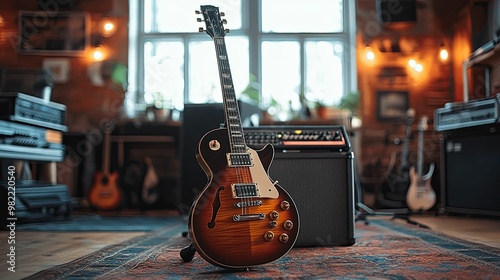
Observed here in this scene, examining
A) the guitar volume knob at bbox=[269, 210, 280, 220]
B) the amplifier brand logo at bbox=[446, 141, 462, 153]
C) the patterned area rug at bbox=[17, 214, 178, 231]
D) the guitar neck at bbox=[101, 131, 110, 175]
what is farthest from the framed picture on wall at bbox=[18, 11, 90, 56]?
the guitar volume knob at bbox=[269, 210, 280, 220]

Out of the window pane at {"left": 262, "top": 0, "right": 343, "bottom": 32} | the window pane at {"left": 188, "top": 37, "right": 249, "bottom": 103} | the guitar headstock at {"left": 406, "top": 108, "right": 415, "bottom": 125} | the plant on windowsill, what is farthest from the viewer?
the window pane at {"left": 262, "top": 0, "right": 343, "bottom": 32}

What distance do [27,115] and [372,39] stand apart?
3513 millimetres

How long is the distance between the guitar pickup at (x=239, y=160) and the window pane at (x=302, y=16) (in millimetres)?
4323

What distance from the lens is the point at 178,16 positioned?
20.7 feet

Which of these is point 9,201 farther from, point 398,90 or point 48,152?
point 398,90

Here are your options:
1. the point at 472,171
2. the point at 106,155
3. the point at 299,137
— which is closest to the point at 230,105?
the point at 299,137

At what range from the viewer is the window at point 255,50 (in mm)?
6102

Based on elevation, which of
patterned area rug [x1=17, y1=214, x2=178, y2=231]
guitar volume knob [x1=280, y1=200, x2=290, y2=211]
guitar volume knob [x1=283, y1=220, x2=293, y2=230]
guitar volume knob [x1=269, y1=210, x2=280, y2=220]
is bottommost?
patterned area rug [x1=17, y1=214, x2=178, y2=231]

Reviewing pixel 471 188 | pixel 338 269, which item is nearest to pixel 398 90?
pixel 471 188

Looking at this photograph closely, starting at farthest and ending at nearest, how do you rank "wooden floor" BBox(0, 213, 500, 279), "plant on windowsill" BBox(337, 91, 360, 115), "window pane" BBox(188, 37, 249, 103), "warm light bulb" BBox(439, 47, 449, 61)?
"window pane" BBox(188, 37, 249, 103), "warm light bulb" BBox(439, 47, 449, 61), "plant on windowsill" BBox(337, 91, 360, 115), "wooden floor" BBox(0, 213, 500, 279)

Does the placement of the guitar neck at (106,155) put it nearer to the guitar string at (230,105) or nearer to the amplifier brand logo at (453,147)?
the amplifier brand logo at (453,147)

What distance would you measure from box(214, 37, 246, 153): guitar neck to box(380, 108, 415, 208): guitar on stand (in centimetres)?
333

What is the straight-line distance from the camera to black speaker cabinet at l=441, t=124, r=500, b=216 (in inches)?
165

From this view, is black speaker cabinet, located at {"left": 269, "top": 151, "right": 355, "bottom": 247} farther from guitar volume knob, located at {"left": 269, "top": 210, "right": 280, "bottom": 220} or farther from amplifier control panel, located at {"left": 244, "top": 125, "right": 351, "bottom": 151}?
guitar volume knob, located at {"left": 269, "top": 210, "right": 280, "bottom": 220}
